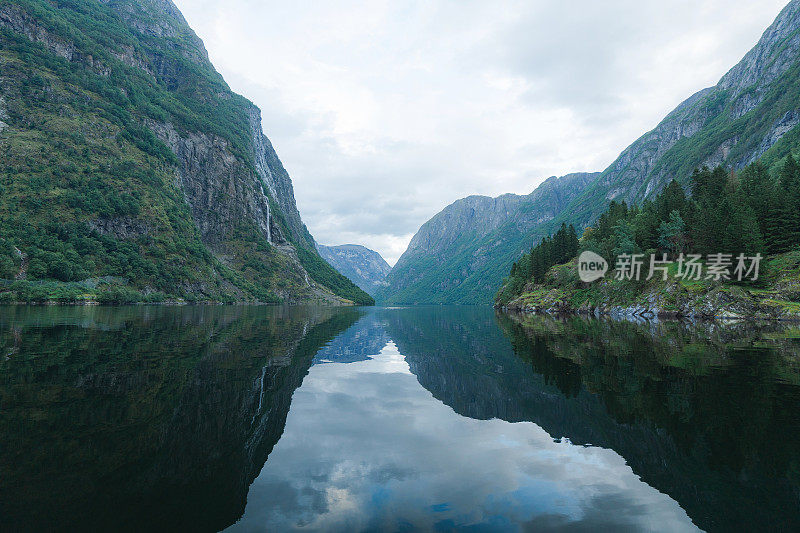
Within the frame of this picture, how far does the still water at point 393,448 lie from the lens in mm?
6992

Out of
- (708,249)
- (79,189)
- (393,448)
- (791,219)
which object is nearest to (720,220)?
(708,249)

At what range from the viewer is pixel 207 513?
6.95 metres

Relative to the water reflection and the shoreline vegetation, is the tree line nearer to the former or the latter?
the shoreline vegetation

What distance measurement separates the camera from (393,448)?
1095 centimetres

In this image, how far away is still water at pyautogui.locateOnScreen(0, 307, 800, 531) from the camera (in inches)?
275

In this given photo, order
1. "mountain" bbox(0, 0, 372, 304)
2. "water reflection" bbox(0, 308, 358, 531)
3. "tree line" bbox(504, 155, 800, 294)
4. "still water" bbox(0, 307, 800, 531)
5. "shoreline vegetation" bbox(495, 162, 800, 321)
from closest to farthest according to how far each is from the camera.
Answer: "water reflection" bbox(0, 308, 358, 531) < "still water" bbox(0, 307, 800, 531) < "shoreline vegetation" bbox(495, 162, 800, 321) < "tree line" bbox(504, 155, 800, 294) < "mountain" bbox(0, 0, 372, 304)

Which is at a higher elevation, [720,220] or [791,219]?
[720,220]

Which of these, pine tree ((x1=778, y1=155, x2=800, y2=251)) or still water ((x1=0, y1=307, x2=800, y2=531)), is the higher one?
pine tree ((x1=778, y1=155, x2=800, y2=251))

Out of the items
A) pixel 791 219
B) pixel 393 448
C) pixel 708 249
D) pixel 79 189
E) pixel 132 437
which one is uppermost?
pixel 79 189

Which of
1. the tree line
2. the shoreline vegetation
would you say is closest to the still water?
the shoreline vegetation

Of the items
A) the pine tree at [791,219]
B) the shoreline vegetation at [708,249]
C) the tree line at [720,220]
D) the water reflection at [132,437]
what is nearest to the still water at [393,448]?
the water reflection at [132,437]

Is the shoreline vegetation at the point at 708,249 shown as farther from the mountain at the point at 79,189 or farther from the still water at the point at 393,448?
the mountain at the point at 79,189

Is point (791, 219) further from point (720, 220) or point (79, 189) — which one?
point (79, 189)

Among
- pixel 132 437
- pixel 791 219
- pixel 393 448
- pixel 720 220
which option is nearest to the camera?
pixel 132 437
